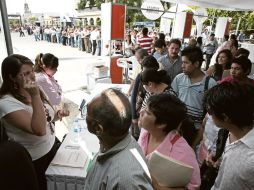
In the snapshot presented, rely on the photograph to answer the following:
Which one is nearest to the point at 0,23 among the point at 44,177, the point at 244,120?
the point at 44,177

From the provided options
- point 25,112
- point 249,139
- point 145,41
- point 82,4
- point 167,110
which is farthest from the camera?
point 82,4

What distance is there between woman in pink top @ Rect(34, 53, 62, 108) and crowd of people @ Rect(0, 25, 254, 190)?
1 cm

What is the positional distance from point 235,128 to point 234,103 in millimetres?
144

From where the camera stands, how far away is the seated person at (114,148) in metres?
0.88

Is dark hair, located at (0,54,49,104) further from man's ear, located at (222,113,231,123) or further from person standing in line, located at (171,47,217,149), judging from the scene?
person standing in line, located at (171,47,217,149)

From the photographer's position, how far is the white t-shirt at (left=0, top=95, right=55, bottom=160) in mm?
1537

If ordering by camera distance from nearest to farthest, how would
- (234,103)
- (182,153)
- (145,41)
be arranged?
1. (234,103)
2. (182,153)
3. (145,41)

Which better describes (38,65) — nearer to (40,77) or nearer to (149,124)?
(40,77)

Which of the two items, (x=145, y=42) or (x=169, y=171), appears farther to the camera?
(x=145, y=42)

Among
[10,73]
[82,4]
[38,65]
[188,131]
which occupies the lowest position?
[188,131]

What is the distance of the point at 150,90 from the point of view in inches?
90.7

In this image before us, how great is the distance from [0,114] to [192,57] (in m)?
1.92

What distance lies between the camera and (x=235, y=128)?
4.06 feet

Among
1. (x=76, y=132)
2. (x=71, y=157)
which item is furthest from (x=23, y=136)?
(x=76, y=132)
